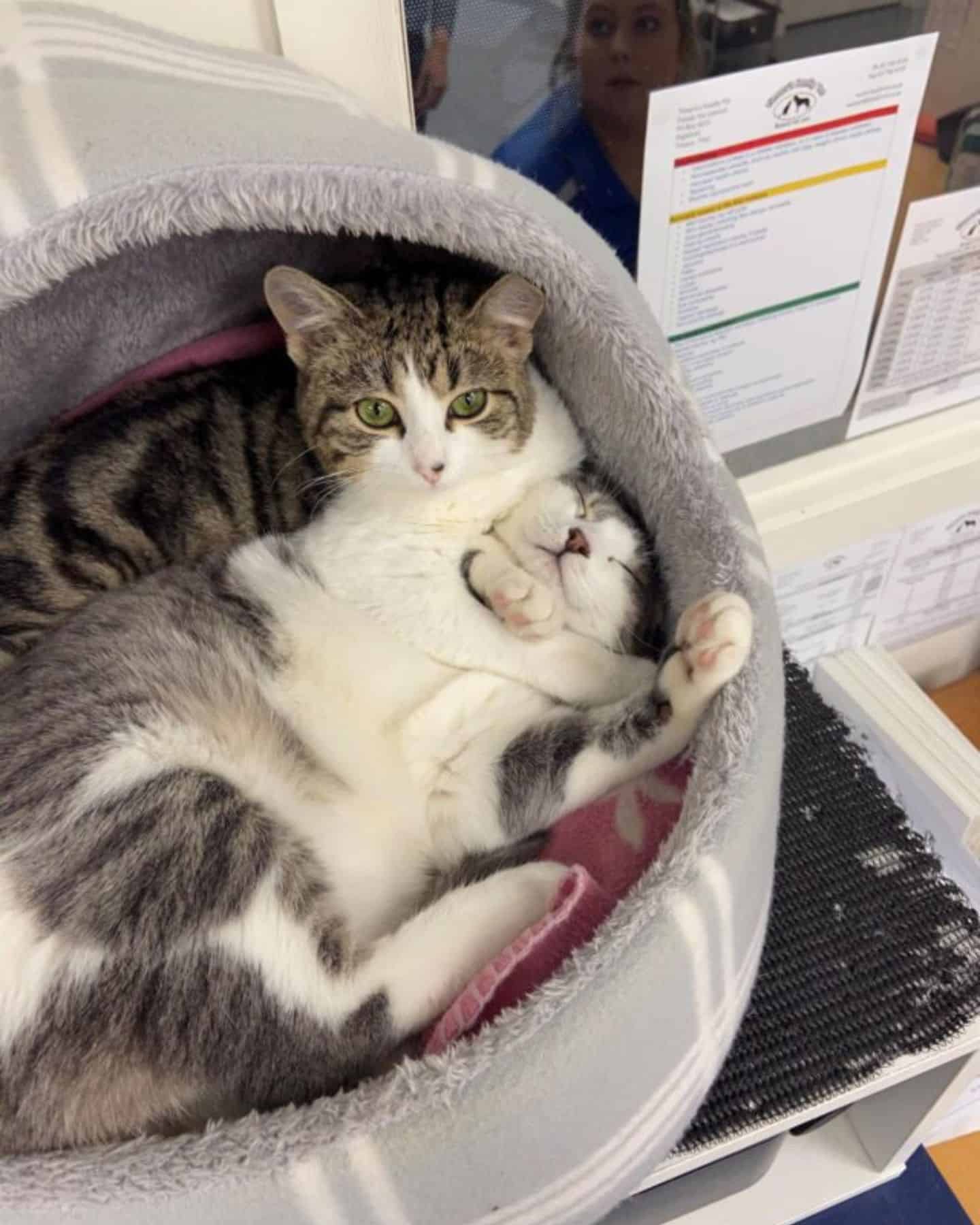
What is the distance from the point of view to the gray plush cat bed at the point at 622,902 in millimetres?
621

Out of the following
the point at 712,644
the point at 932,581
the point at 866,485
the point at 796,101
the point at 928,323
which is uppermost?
the point at 796,101

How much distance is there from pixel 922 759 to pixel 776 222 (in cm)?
80

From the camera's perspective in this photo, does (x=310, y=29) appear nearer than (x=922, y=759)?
Yes

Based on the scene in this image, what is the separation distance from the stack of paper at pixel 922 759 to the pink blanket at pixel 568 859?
2.06ft

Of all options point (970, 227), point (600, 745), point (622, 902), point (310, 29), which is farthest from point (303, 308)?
point (970, 227)

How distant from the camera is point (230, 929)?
0.73 metres

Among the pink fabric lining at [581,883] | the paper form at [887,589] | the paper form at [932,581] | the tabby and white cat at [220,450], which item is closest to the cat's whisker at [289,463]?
the tabby and white cat at [220,450]

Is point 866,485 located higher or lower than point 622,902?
lower

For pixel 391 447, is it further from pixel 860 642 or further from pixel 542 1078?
pixel 860 642

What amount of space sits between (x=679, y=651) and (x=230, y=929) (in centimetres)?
42

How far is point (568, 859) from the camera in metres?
0.86

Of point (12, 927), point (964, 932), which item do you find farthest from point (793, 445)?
point (12, 927)

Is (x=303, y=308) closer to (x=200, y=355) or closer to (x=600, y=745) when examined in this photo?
(x=200, y=355)

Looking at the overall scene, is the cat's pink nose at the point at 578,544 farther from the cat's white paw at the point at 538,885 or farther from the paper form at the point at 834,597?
the paper form at the point at 834,597
